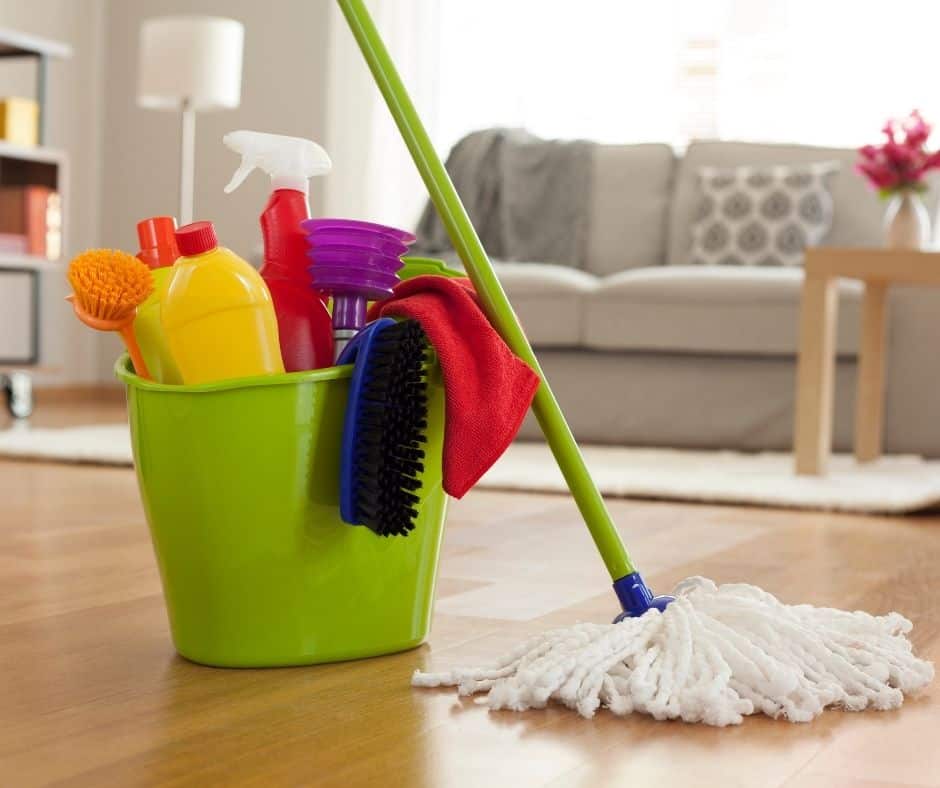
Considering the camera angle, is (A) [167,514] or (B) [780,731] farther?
(A) [167,514]

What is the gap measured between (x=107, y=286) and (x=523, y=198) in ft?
10.8

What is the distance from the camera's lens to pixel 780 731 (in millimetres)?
927

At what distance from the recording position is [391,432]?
1001 mm

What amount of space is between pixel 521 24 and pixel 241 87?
3.53 feet

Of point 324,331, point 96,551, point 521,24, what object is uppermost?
point 521,24

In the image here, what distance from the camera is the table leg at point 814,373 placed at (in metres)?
2.80

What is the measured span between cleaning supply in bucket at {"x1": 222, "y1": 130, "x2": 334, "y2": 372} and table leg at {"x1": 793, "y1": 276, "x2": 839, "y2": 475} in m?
1.85

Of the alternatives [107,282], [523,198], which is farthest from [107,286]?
[523,198]

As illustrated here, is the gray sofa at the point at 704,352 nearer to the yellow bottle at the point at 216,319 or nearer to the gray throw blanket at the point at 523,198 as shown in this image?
the gray throw blanket at the point at 523,198

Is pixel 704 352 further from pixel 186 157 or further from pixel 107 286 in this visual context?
pixel 107 286

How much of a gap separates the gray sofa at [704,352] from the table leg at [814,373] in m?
0.60

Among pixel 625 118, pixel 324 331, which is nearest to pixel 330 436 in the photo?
pixel 324 331

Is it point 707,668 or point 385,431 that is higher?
point 385,431

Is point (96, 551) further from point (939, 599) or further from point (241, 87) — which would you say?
point (241, 87)
